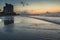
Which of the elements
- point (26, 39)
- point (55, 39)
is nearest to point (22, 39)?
point (26, 39)

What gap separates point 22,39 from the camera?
12.4 meters

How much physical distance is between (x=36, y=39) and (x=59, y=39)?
139 cm

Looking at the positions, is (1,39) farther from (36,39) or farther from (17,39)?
(36,39)

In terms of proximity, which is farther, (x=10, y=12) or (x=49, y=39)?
(x=10, y=12)

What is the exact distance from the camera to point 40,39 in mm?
12391

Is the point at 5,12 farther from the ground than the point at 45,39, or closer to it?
closer to it

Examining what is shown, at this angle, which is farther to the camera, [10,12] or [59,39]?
[10,12]

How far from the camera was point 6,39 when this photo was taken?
40.4 feet

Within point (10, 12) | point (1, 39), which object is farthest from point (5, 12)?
point (1, 39)

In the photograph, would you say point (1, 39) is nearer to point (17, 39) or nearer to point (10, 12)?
point (17, 39)

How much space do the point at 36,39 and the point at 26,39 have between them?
1.98ft

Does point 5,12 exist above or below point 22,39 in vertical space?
below

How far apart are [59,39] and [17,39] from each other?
253cm

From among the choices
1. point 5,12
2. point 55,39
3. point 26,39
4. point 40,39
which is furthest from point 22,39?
point 5,12
